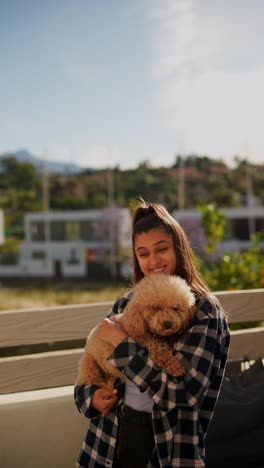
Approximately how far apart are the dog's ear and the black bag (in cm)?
102

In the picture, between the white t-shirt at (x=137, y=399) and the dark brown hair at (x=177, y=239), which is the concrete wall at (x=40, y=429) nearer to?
the white t-shirt at (x=137, y=399)

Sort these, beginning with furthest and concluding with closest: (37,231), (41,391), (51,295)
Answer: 1. (37,231)
2. (51,295)
3. (41,391)

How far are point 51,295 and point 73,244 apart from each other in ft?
48.5

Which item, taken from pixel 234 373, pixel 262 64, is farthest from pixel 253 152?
pixel 234 373

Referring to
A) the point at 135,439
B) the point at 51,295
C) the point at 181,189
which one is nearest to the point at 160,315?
the point at 135,439

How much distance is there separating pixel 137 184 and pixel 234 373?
49805 millimetres

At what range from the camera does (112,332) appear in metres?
1.77

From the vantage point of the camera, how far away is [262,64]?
Result: 7.66 metres

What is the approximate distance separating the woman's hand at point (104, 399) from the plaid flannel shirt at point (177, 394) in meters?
0.03

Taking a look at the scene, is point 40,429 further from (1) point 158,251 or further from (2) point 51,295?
(2) point 51,295

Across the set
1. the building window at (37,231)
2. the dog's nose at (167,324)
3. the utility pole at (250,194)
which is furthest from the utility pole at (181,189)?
the dog's nose at (167,324)

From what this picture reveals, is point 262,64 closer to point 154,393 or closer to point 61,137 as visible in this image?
point 154,393

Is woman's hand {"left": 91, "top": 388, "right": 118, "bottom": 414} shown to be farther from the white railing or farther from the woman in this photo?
the white railing

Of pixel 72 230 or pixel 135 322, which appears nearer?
pixel 135 322
